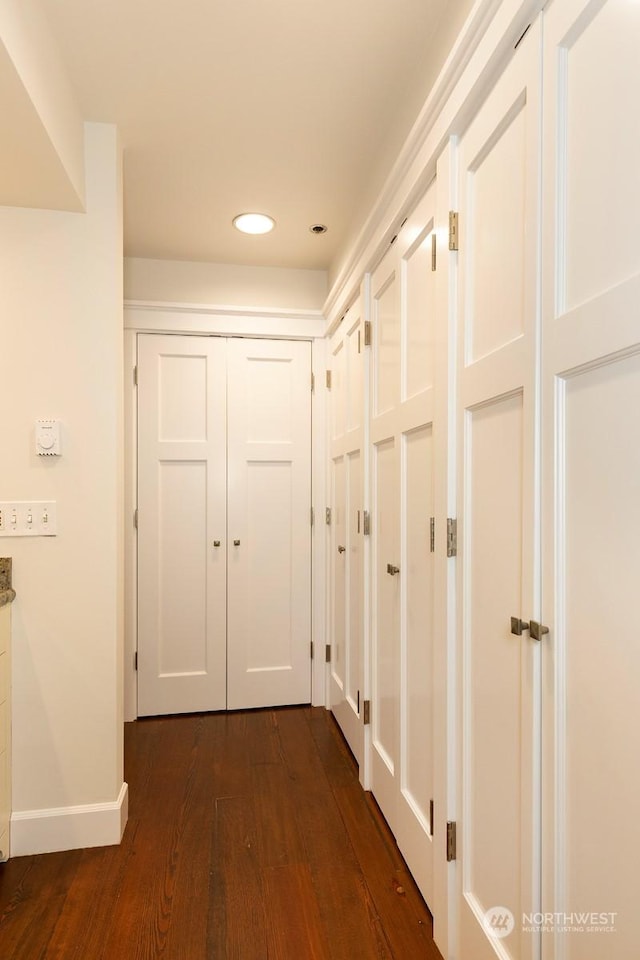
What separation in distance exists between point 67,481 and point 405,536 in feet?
3.85

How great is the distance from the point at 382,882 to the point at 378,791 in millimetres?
399

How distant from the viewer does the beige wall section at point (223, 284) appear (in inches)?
117

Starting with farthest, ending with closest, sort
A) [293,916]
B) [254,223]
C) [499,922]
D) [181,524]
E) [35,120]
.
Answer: [181,524], [254,223], [293,916], [35,120], [499,922]

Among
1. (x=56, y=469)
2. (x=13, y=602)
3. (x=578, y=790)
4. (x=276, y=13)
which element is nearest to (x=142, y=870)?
(x=13, y=602)

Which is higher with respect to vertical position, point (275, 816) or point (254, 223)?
point (254, 223)

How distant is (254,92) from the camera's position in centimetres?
174

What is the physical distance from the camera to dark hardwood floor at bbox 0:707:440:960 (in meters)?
1.46

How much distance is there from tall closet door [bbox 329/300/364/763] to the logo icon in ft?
3.53

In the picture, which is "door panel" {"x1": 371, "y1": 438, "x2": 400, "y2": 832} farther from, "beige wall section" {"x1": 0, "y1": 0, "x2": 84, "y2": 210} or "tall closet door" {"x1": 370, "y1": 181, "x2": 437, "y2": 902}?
"beige wall section" {"x1": 0, "y1": 0, "x2": 84, "y2": 210}

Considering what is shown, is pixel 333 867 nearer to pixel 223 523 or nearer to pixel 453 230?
pixel 223 523

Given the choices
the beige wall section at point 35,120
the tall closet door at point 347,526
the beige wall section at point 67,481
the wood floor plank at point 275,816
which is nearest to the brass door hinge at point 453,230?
the tall closet door at point 347,526

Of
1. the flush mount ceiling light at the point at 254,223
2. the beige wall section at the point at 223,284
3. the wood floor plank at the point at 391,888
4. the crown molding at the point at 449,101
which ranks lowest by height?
the wood floor plank at the point at 391,888

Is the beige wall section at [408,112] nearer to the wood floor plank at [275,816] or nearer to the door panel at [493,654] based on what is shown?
the door panel at [493,654]

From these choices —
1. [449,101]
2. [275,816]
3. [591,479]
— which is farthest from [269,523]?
[591,479]
